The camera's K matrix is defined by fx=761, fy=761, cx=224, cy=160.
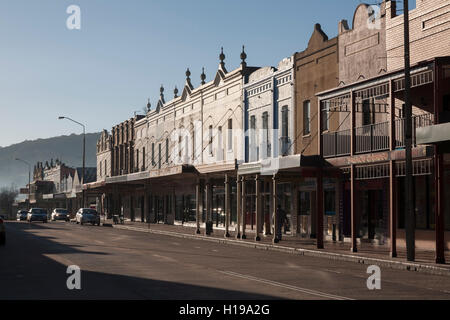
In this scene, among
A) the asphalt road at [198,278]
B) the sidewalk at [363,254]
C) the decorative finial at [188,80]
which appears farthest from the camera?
the decorative finial at [188,80]

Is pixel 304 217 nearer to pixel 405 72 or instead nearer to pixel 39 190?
pixel 405 72

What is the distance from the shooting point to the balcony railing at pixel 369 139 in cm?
2792

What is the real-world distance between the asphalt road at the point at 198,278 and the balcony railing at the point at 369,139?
5.81 meters

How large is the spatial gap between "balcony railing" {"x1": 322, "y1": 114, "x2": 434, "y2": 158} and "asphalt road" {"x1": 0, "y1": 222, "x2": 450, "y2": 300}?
5.81 m

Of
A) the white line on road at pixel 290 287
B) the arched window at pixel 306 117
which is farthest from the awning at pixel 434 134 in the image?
the arched window at pixel 306 117

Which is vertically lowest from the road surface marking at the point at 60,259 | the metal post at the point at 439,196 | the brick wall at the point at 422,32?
the road surface marking at the point at 60,259

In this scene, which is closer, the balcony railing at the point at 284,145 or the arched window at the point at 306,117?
the arched window at the point at 306,117

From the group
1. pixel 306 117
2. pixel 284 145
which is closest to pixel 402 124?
pixel 306 117

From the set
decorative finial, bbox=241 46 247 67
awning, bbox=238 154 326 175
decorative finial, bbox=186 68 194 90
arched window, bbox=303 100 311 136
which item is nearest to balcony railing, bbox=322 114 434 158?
awning, bbox=238 154 326 175

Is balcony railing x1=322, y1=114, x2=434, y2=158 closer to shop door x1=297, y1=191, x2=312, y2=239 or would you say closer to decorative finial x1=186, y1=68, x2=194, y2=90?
shop door x1=297, y1=191, x2=312, y2=239

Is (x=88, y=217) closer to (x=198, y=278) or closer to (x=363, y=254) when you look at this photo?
(x=363, y=254)

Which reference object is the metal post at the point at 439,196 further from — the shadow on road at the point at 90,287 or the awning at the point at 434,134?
the shadow on road at the point at 90,287

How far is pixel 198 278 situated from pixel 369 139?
573 inches
